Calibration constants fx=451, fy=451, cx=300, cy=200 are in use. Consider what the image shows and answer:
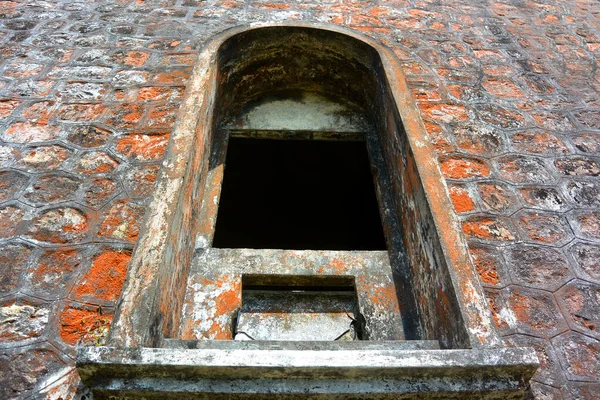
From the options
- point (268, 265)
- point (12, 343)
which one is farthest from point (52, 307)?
point (268, 265)

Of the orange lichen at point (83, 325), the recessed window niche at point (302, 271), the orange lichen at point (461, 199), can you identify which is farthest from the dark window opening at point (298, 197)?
the orange lichen at point (83, 325)

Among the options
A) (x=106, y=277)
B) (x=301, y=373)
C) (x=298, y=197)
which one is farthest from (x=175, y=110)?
(x=298, y=197)

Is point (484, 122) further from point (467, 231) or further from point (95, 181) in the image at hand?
point (95, 181)

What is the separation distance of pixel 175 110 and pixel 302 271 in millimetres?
1309

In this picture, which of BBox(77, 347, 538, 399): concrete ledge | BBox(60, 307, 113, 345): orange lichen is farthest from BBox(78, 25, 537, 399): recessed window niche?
BBox(60, 307, 113, 345): orange lichen

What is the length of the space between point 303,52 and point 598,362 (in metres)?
2.99

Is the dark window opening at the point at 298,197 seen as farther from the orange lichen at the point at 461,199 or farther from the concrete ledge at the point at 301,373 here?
the concrete ledge at the point at 301,373

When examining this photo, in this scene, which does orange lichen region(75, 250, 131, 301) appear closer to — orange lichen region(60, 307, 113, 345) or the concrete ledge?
orange lichen region(60, 307, 113, 345)

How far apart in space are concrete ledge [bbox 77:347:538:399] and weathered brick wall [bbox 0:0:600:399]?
0.25 meters

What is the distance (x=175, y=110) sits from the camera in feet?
9.29

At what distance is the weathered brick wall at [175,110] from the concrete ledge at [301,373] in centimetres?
25

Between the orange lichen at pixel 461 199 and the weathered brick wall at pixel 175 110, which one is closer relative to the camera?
the weathered brick wall at pixel 175 110

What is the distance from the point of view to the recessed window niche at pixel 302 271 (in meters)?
1.45

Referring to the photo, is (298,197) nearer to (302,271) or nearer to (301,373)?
(302,271)
